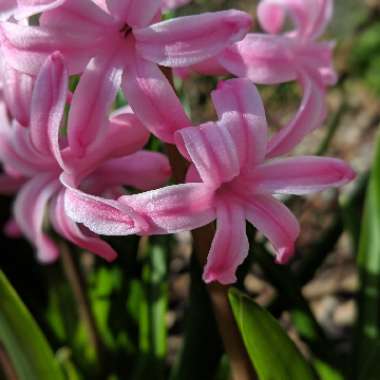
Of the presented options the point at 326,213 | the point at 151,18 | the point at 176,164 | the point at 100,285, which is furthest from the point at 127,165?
the point at 326,213

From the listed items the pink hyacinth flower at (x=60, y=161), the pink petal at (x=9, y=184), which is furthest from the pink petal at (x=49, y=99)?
the pink petal at (x=9, y=184)

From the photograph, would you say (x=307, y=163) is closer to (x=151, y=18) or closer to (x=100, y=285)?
(x=151, y=18)

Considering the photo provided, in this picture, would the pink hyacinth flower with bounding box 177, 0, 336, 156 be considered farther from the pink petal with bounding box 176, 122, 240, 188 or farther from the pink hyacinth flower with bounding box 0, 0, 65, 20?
the pink hyacinth flower with bounding box 0, 0, 65, 20

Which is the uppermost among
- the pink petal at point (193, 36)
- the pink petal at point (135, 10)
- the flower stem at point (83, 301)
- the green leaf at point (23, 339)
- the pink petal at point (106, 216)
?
the pink petal at point (135, 10)

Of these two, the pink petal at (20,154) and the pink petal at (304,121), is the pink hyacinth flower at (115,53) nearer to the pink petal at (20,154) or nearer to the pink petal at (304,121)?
the pink petal at (304,121)

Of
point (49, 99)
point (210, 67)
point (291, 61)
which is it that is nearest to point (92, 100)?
point (49, 99)

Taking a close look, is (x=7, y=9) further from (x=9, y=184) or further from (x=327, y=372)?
(x=327, y=372)
